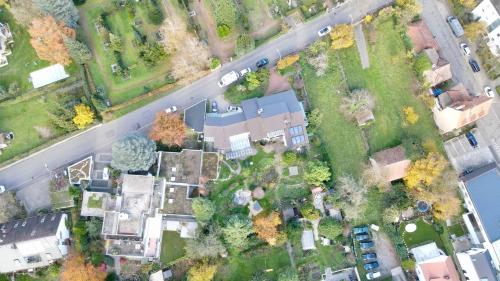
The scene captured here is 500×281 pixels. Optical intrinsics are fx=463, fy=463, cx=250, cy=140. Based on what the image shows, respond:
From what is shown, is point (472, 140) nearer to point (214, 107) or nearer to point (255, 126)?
point (255, 126)

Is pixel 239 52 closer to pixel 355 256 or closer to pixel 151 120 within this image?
pixel 151 120

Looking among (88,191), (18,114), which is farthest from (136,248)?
(18,114)

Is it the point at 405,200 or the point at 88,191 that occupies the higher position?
the point at 88,191

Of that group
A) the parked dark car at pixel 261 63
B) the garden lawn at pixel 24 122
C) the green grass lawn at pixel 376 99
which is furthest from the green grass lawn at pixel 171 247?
the parked dark car at pixel 261 63

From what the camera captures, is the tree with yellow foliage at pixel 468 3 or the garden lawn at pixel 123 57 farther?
the tree with yellow foliage at pixel 468 3

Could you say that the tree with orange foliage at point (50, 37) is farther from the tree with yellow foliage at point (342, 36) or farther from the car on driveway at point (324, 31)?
the tree with yellow foliage at point (342, 36)
